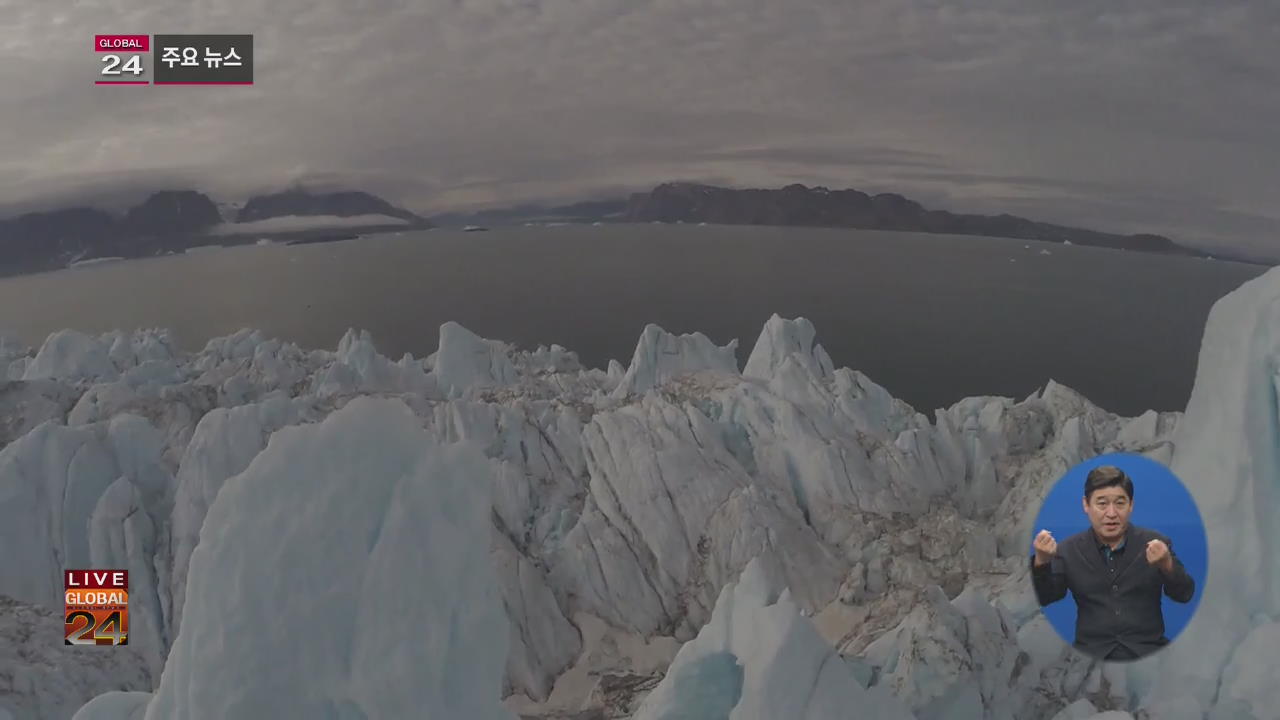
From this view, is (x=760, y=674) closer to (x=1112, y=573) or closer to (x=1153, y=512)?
(x=1112, y=573)

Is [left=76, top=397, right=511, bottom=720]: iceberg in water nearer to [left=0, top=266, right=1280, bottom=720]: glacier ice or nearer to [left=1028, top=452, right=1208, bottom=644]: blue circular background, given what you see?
[left=0, top=266, right=1280, bottom=720]: glacier ice

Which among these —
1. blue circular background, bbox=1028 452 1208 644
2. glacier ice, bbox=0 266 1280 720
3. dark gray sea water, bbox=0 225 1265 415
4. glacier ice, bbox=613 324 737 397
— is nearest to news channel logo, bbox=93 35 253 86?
glacier ice, bbox=0 266 1280 720

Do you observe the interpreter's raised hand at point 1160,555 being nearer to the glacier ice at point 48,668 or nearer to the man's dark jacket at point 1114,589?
the man's dark jacket at point 1114,589

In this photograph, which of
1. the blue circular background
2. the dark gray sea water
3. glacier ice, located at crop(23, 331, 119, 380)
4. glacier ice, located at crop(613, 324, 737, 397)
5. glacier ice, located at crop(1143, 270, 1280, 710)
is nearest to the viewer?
the blue circular background

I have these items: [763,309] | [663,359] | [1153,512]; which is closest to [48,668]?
[1153,512]

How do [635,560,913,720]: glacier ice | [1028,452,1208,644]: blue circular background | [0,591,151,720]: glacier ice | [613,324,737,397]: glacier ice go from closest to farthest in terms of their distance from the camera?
[1028,452,1208,644]: blue circular background → [635,560,913,720]: glacier ice → [0,591,151,720]: glacier ice → [613,324,737,397]: glacier ice

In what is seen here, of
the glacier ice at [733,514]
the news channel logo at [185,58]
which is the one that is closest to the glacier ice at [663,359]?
the glacier ice at [733,514]

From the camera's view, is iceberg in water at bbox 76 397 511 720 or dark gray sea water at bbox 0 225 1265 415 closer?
iceberg in water at bbox 76 397 511 720

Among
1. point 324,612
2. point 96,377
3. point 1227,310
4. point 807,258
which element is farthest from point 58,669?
point 807,258
